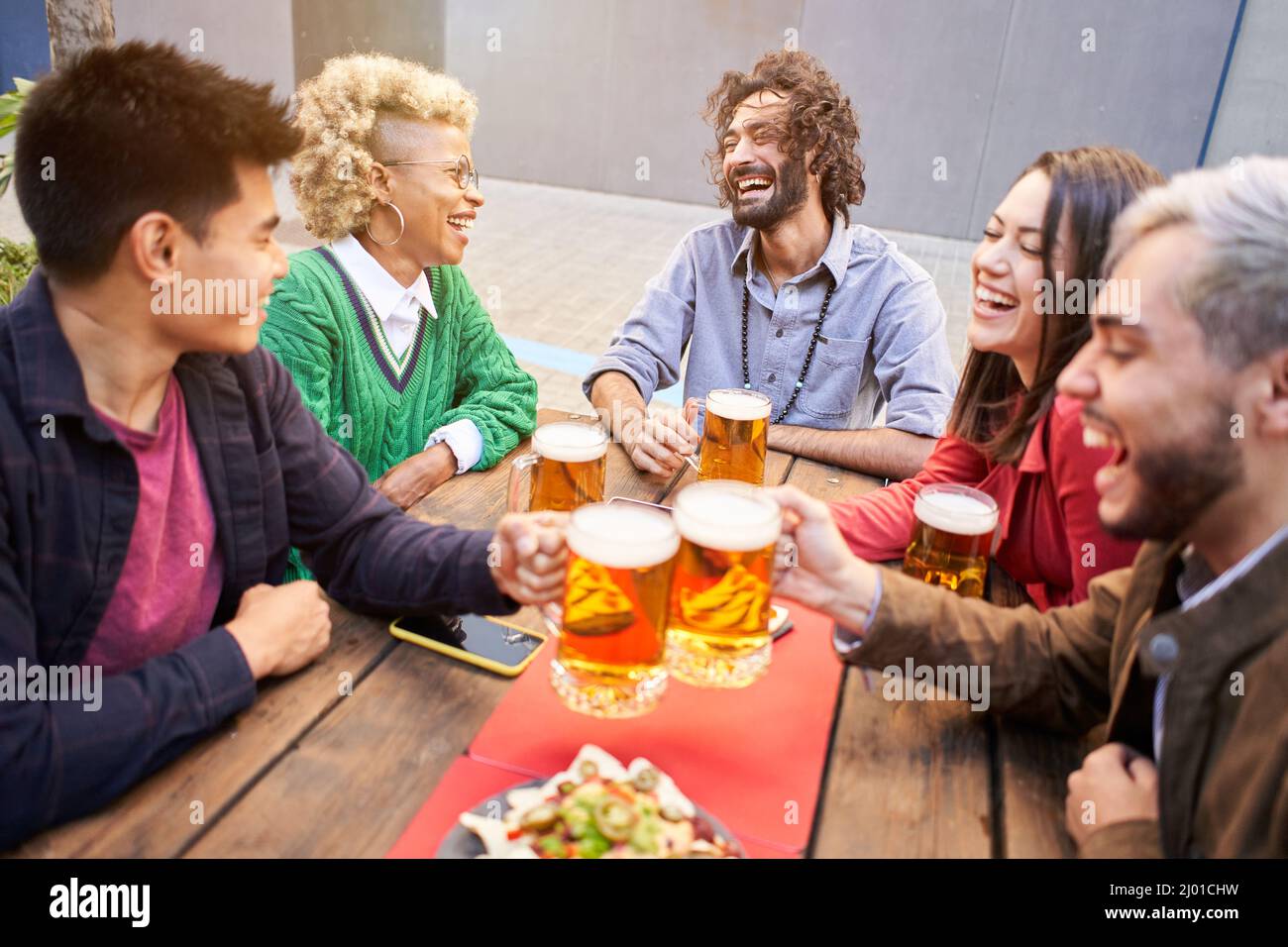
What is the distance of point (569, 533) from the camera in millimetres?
1224

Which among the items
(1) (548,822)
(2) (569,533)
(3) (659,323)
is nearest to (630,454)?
(3) (659,323)

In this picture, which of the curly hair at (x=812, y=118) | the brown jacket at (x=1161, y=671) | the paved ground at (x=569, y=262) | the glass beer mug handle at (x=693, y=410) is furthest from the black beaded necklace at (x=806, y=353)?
the paved ground at (x=569, y=262)

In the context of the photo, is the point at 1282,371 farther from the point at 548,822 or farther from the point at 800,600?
the point at 548,822

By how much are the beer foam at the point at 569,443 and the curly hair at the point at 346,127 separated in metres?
1.12

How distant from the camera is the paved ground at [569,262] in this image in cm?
601

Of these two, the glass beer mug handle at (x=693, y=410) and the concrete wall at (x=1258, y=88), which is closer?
the glass beer mug handle at (x=693, y=410)

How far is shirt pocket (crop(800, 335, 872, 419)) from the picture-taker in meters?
2.90

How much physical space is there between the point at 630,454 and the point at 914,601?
39.3 inches

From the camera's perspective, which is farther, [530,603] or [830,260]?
[830,260]

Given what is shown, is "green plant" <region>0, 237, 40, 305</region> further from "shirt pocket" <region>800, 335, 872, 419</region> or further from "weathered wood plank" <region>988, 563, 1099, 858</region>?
"weathered wood plank" <region>988, 563, 1099, 858</region>

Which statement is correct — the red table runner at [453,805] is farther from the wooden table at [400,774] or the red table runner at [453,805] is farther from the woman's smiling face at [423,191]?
the woman's smiling face at [423,191]

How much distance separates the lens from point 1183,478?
1.19 meters

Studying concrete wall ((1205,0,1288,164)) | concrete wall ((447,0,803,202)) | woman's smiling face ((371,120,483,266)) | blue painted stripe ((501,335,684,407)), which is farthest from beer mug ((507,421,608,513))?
concrete wall ((447,0,803,202))
